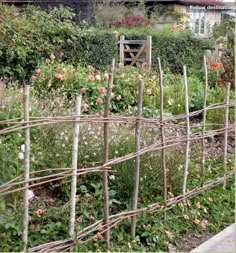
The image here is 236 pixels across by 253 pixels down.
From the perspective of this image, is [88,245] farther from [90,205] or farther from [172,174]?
[172,174]

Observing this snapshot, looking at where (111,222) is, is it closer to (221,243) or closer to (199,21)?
(221,243)

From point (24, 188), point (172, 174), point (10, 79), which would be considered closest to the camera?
point (24, 188)

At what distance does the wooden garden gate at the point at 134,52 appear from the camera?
14.0 metres

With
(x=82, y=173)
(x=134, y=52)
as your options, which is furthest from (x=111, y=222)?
(x=134, y=52)

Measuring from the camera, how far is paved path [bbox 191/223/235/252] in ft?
14.4

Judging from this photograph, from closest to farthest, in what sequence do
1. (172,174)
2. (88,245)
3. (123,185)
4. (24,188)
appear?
(24,188)
(88,245)
(123,185)
(172,174)

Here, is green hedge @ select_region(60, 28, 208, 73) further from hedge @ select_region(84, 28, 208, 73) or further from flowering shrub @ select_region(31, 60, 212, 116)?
flowering shrub @ select_region(31, 60, 212, 116)

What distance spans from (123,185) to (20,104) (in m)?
1.43

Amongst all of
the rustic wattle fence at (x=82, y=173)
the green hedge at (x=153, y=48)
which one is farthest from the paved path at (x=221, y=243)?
the green hedge at (x=153, y=48)

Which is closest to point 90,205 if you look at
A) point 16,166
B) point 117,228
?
point 117,228

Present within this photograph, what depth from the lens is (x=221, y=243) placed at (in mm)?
4574

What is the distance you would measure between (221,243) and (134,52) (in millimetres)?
11245

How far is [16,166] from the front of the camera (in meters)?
3.99

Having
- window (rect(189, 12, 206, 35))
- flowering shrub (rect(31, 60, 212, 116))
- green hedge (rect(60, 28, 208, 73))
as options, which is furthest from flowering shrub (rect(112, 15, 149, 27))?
flowering shrub (rect(31, 60, 212, 116))
